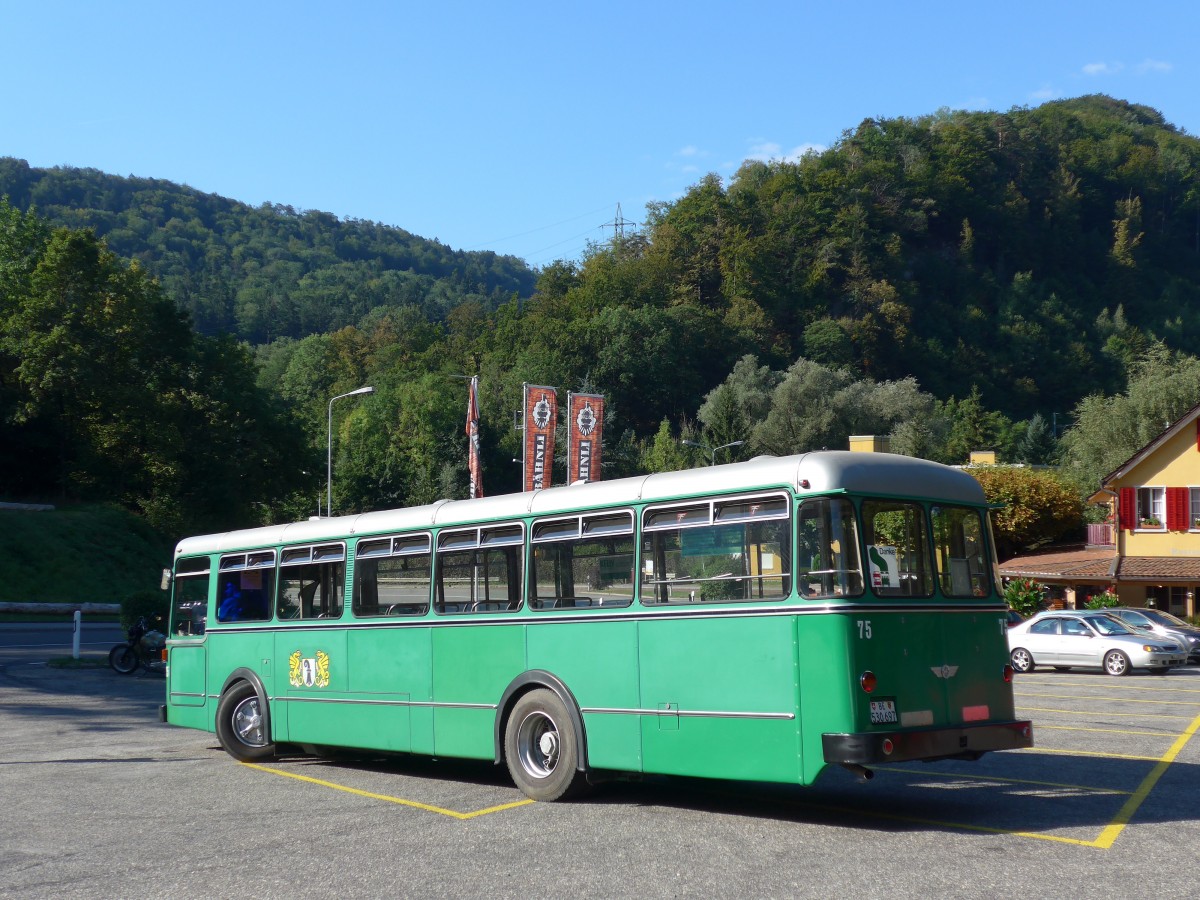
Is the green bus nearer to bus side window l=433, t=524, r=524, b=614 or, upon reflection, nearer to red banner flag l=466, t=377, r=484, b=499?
bus side window l=433, t=524, r=524, b=614

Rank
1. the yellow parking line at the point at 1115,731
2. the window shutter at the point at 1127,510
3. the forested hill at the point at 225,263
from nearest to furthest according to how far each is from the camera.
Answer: the yellow parking line at the point at 1115,731
the window shutter at the point at 1127,510
the forested hill at the point at 225,263

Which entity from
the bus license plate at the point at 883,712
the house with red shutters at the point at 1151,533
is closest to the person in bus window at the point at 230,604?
the bus license plate at the point at 883,712

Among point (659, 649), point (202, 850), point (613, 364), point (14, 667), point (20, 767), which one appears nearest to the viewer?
point (202, 850)

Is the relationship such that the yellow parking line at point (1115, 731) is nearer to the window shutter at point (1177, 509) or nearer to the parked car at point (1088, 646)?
the parked car at point (1088, 646)

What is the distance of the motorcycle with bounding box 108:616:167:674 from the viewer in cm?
2409

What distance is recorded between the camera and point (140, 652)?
2420 centimetres

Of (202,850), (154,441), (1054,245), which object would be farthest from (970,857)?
(1054,245)

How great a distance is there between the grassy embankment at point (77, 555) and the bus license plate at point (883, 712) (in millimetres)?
44398

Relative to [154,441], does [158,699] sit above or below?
below

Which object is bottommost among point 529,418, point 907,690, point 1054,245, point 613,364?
point 907,690

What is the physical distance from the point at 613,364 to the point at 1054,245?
64339 millimetres

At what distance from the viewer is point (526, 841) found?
8945mm

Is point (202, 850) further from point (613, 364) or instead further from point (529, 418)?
point (613, 364)

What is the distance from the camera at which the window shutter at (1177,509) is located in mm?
46812
